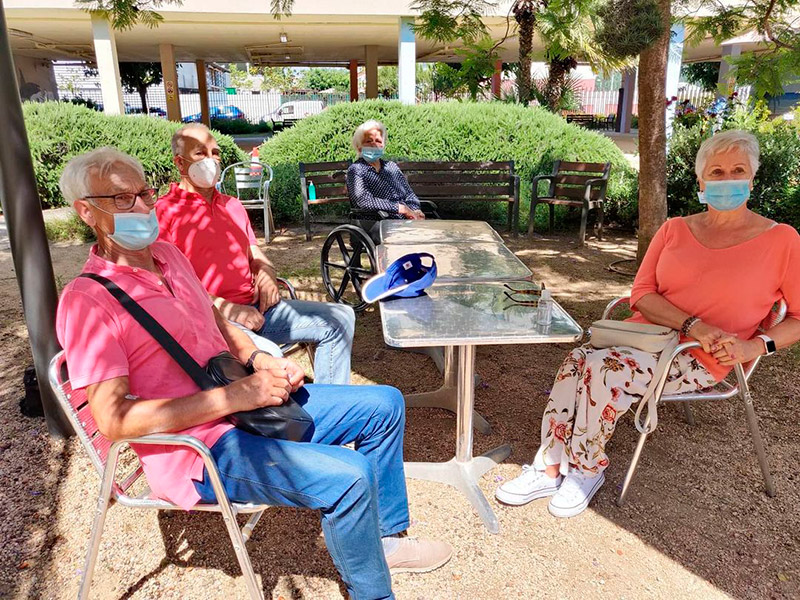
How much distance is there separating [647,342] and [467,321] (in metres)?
0.78

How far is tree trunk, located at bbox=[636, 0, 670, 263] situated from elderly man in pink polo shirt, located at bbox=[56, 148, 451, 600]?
14.2 ft

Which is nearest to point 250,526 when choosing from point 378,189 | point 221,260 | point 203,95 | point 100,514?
point 100,514

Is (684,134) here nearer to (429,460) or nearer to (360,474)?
(429,460)

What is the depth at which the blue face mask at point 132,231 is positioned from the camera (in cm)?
185

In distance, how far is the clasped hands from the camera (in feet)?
7.72

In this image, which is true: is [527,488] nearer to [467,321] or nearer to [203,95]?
[467,321]

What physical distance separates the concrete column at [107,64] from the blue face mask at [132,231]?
13190 mm

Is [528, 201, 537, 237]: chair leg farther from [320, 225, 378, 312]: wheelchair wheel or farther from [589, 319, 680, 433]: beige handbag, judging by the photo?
[589, 319, 680, 433]: beige handbag

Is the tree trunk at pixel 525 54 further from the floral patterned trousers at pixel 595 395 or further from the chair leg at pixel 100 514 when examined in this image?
the chair leg at pixel 100 514

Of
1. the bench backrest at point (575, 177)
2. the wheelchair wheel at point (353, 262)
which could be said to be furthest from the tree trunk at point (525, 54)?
the wheelchair wheel at point (353, 262)

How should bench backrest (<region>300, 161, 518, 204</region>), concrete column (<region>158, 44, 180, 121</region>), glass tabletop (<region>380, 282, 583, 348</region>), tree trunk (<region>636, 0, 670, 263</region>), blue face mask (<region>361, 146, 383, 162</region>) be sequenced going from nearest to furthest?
glass tabletop (<region>380, 282, 583, 348</region>) → blue face mask (<region>361, 146, 383, 162</region>) → tree trunk (<region>636, 0, 670, 263</region>) → bench backrest (<region>300, 161, 518, 204</region>) → concrete column (<region>158, 44, 180, 121</region>)

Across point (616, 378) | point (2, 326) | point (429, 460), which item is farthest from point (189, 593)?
point (2, 326)

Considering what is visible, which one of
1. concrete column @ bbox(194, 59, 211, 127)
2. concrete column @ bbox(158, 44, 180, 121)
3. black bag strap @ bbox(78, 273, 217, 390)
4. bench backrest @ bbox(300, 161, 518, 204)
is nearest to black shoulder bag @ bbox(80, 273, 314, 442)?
black bag strap @ bbox(78, 273, 217, 390)

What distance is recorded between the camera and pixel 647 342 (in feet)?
7.99
